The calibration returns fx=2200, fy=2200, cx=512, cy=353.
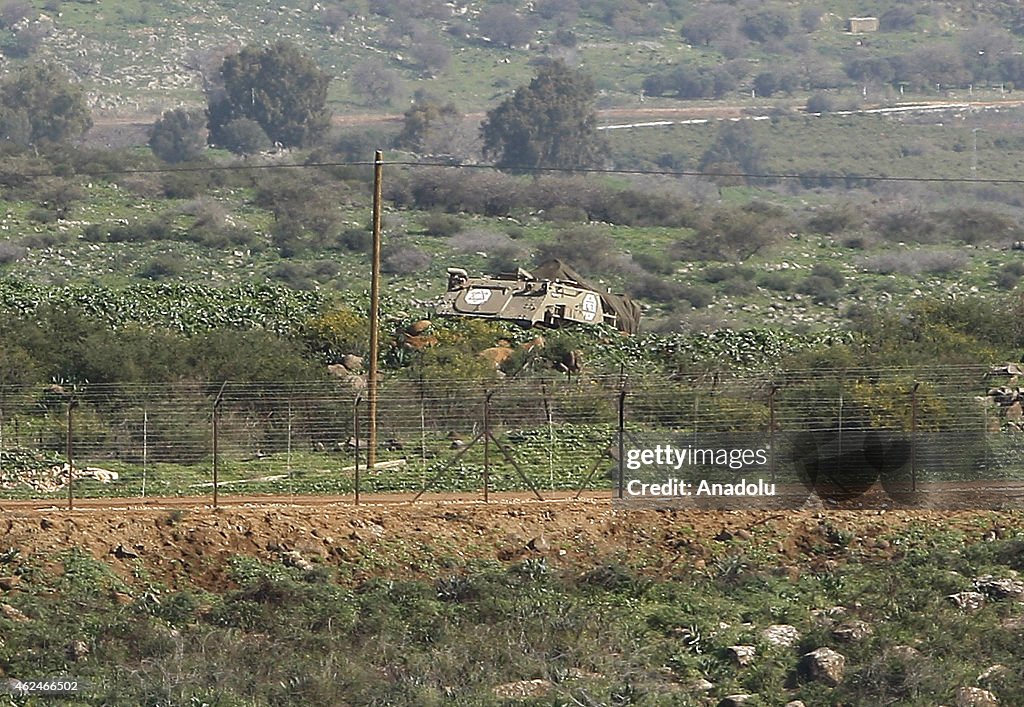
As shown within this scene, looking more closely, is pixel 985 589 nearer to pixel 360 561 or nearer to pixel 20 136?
pixel 360 561

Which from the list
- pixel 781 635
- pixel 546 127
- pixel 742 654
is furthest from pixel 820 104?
pixel 742 654

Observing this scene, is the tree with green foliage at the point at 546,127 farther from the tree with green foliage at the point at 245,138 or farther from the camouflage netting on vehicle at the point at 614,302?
the camouflage netting on vehicle at the point at 614,302

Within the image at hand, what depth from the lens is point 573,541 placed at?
83.9 feet

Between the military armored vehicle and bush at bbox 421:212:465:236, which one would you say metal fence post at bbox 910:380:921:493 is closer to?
the military armored vehicle

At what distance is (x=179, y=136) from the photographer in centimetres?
13062

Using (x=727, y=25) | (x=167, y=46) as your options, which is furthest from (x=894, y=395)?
(x=727, y=25)

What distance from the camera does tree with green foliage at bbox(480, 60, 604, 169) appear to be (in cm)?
12688

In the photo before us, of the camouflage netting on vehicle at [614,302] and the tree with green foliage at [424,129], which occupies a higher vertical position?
the camouflage netting on vehicle at [614,302]

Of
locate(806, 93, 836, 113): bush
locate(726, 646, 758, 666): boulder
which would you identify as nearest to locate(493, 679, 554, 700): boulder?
locate(726, 646, 758, 666): boulder

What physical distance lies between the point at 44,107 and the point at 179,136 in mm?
8526

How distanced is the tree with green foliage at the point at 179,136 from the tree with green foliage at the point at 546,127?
1703 centimetres

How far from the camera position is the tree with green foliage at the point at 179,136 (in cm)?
12675

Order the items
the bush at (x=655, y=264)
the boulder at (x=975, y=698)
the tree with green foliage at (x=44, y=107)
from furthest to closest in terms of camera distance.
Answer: the tree with green foliage at (x=44, y=107) < the bush at (x=655, y=264) < the boulder at (x=975, y=698)

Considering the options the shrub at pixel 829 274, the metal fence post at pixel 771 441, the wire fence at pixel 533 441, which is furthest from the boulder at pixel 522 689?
the shrub at pixel 829 274
